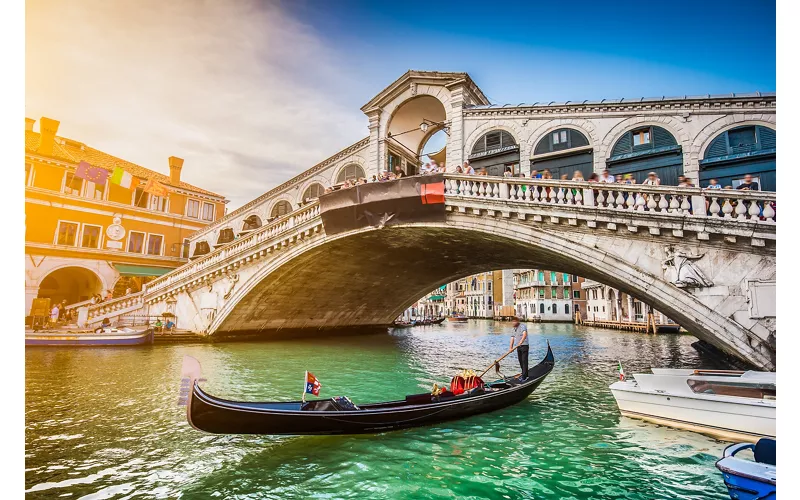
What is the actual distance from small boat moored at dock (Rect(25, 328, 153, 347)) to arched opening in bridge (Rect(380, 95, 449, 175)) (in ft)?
26.4

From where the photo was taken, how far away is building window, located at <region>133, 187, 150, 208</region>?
13.3m

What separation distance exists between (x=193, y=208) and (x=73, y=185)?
5.77 metres

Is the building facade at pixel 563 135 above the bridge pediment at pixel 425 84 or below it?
below

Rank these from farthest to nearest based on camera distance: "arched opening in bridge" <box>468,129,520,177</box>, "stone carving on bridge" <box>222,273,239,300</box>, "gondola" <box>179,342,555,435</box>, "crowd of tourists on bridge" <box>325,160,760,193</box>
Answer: "stone carving on bridge" <box>222,273,239,300</box> → "arched opening in bridge" <box>468,129,520,177</box> → "crowd of tourists on bridge" <box>325,160,760,193</box> → "gondola" <box>179,342,555,435</box>

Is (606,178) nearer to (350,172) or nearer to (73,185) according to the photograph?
(350,172)

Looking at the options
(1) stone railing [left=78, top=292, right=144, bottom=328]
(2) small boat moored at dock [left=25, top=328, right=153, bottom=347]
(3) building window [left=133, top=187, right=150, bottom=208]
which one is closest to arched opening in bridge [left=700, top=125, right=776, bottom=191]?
(2) small boat moored at dock [left=25, top=328, right=153, bottom=347]

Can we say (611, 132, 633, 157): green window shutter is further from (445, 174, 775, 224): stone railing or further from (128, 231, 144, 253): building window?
(128, 231, 144, 253): building window

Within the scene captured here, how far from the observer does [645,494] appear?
278cm

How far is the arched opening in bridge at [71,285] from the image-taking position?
12625 millimetres

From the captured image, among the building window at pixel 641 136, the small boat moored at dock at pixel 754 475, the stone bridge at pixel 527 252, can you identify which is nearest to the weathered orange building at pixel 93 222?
the stone bridge at pixel 527 252

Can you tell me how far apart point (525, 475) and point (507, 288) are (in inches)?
1578

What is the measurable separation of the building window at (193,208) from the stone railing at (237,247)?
3.99 meters

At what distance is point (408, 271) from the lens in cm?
1436

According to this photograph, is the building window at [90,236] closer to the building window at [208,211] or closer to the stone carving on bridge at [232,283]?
the stone carving on bridge at [232,283]
